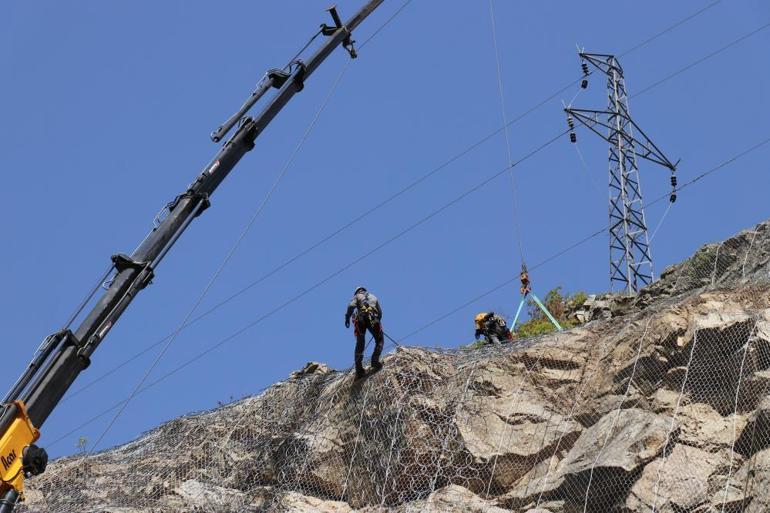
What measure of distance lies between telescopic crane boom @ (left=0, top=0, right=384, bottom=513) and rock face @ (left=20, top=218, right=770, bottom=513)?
4.16 metres

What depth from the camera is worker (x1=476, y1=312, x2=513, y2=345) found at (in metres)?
24.2

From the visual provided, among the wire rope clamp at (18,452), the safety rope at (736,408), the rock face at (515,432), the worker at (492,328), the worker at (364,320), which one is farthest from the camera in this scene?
the worker at (492,328)

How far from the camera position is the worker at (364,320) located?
20625mm

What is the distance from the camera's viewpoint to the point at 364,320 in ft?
67.6

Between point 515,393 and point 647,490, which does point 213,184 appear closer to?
point 515,393

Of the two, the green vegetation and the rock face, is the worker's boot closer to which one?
the rock face

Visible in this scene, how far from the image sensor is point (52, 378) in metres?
16.0

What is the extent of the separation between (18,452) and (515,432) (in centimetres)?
774

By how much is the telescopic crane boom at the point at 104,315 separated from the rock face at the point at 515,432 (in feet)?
13.7

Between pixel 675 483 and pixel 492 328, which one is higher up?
pixel 492 328

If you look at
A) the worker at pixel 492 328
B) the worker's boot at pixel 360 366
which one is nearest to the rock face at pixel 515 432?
the worker's boot at pixel 360 366

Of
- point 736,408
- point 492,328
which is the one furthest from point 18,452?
point 492,328

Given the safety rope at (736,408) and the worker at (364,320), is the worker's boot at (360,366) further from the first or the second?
the safety rope at (736,408)

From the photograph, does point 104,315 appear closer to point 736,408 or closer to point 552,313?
point 736,408
